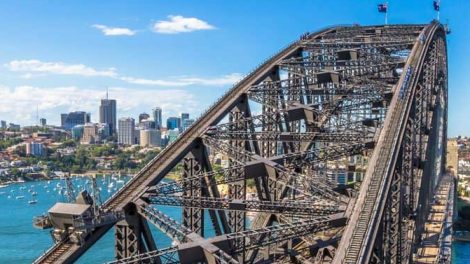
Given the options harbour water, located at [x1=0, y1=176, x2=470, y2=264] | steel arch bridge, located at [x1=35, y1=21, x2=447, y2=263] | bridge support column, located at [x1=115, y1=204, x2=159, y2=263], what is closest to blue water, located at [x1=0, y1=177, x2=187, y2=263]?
harbour water, located at [x1=0, y1=176, x2=470, y2=264]

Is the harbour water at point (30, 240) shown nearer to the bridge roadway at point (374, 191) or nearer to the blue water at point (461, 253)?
the blue water at point (461, 253)

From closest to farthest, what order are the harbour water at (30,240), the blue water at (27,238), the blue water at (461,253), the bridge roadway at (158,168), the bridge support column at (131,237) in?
the bridge roadway at (158,168) < the bridge support column at (131,237) < the blue water at (27,238) < the harbour water at (30,240) < the blue water at (461,253)

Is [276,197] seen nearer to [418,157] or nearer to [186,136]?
[186,136]

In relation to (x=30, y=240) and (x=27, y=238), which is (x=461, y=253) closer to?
(x=30, y=240)

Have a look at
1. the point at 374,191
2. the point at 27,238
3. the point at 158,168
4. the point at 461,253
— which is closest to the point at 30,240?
the point at 27,238

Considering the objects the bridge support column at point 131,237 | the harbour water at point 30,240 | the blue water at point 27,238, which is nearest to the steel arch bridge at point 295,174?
the bridge support column at point 131,237

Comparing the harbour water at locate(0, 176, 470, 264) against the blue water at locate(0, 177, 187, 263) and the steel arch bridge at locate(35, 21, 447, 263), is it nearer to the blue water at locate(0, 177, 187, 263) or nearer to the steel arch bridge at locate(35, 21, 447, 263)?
the blue water at locate(0, 177, 187, 263)
